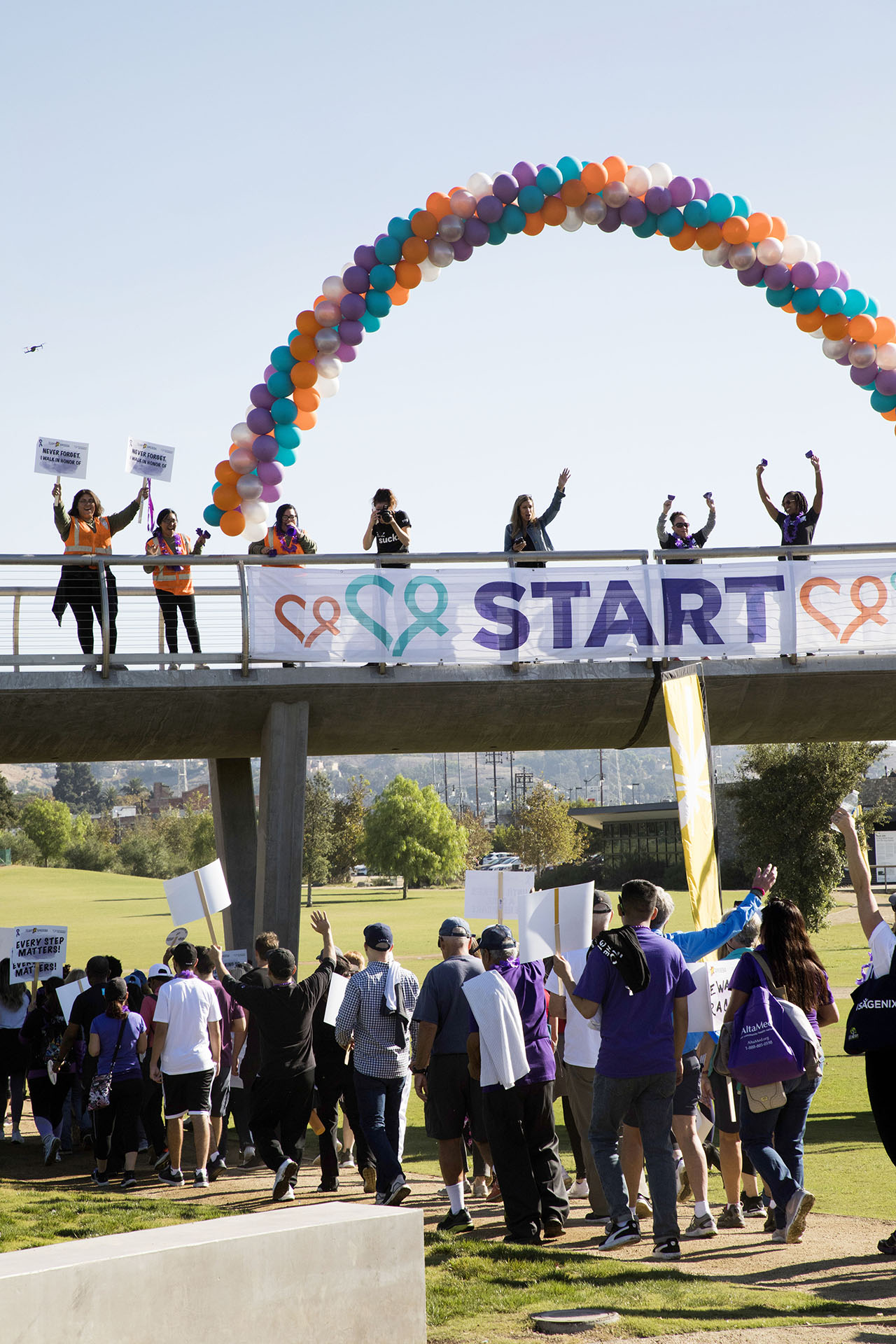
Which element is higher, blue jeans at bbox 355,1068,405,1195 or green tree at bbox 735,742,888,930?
green tree at bbox 735,742,888,930

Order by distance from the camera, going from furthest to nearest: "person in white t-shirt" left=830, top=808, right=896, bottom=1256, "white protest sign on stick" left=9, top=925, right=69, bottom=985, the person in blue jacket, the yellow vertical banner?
"white protest sign on stick" left=9, top=925, right=69, bottom=985 < the yellow vertical banner < the person in blue jacket < "person in white t-shirt" left=830, top=808, right=896, bottom=1256

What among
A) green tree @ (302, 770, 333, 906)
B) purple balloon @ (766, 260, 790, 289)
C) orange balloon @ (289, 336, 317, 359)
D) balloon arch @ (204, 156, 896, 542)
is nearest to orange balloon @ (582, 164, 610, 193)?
balloon arch @ (204, 156, 896, 542)

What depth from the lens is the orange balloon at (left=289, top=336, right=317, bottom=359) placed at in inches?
619

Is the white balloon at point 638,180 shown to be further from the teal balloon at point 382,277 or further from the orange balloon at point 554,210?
the teal balloon at point 382,277

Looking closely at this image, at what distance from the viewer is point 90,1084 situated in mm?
11062

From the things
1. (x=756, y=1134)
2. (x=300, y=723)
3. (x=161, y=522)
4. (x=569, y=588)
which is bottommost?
(x=756, y=1134)

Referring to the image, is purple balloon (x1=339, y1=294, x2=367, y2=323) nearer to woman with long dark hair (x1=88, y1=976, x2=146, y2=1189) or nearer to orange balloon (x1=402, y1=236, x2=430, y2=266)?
orange balloon (x1=402, y1=236, x2=430, y2=266)

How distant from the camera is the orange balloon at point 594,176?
1566 cm

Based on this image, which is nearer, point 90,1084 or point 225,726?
point 90,1084

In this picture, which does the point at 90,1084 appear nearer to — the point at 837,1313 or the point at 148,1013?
the point at 148,1013

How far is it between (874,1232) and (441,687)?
767cm

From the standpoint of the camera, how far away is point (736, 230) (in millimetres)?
15703

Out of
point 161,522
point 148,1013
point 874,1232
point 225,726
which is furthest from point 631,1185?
point 161,522

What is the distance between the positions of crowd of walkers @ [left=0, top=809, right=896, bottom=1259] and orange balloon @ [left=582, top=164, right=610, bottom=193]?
32.4 feet
